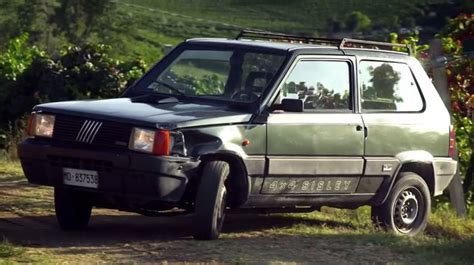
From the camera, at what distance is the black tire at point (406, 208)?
10.5 metres

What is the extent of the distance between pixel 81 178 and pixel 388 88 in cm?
318

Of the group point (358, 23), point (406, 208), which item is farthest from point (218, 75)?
point (358, 23)

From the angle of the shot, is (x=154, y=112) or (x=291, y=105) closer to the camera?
(x=154, y=112)

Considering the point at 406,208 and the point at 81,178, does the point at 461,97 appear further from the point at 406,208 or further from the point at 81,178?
the point at 81,178

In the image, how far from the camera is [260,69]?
979cm

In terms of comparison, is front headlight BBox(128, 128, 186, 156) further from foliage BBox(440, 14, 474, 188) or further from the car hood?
foliage BBox(440, 14, 474, 188)

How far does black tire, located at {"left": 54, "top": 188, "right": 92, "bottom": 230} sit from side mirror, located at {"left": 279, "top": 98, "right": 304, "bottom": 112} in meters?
1.76

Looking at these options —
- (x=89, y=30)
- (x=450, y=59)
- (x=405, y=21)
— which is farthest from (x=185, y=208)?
(x=89, y=30)

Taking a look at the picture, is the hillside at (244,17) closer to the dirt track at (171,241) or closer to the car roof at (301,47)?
the car roof at (301,47)

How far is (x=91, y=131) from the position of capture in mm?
8828

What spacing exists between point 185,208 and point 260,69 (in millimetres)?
1448

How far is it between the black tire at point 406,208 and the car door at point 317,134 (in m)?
0.55

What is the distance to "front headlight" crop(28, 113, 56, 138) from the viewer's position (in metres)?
9.12

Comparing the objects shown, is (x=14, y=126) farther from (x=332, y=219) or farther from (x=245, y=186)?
(x=245, y=186)
